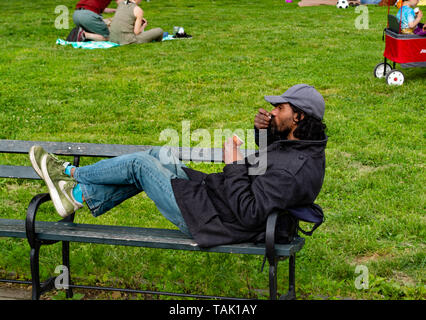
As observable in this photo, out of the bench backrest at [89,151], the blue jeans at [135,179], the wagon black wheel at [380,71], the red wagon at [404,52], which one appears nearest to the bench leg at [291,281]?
the blue jeans at [135,179]

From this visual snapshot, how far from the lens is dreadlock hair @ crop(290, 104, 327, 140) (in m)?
3.50

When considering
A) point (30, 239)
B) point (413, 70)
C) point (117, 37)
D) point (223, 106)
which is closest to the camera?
point (30, 239)

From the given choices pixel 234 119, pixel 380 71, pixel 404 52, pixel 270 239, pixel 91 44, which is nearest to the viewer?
pixel 270 239

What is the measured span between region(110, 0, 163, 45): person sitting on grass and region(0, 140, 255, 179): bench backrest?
7.93 meters

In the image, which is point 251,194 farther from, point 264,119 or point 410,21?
point 410,21

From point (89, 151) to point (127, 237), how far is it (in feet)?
2.99

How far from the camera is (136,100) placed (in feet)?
27.4

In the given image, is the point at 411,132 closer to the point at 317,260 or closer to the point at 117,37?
the point at 317,260

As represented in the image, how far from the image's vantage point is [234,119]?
7.52 meters

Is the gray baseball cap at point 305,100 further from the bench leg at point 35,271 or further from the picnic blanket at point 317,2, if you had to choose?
the picnic blanket at point 317,2

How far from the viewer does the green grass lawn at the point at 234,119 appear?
13.5 ft

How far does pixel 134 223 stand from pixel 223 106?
336 centimetres

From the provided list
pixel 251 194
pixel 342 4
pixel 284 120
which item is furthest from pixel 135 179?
pixel 342 4
